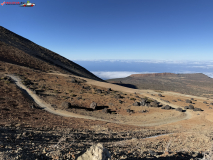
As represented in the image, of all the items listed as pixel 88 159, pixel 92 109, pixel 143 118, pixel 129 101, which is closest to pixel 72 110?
pixel 92 109

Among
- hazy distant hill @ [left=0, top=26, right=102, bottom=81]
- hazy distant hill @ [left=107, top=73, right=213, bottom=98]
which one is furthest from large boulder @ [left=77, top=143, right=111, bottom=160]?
hazy distant hill @ [left=107, top=73, right=213, bottom=98]

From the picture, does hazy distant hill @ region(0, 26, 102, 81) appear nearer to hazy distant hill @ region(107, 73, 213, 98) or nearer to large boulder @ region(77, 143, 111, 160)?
large boulder @ region(77, 143, 111, 160)

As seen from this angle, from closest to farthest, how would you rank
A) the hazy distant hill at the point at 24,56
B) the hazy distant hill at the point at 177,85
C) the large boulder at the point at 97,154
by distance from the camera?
1. the large boulder at the point at 97,154
2. the hazy distant hill at the point at 24,56
3. the hazy distant hill at the point at 177,85

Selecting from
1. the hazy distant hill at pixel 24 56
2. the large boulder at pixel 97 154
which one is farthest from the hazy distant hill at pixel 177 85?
the large boulder at pixel 97 154

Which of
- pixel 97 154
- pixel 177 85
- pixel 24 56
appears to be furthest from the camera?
pixel 177 85

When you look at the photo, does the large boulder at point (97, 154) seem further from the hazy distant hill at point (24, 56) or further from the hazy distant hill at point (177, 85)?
the hazy distant hill at point (177, 85)

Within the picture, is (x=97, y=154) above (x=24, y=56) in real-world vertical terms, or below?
below

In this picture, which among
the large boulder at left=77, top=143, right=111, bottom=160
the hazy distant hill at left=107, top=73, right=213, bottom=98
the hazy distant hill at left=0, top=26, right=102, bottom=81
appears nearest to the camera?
the large boulder at left=77, top=143, right=111, bottom=160

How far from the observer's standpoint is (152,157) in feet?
18.8

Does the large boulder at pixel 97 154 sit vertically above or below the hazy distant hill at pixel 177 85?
above

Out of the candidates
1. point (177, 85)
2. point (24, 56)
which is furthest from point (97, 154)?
point (177, 85)

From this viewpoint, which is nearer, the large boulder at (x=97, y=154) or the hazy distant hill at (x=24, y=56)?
the large boulder at (x=97, y=154)

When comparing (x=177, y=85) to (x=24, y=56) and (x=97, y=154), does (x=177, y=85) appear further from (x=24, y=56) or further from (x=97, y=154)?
(x=97, y=154)

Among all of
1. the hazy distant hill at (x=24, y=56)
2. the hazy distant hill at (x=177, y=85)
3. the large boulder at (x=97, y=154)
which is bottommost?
the hazy distant hill at (x=177, y=85)
